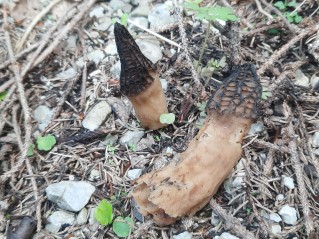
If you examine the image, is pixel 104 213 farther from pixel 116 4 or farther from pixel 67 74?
pixel 116 4

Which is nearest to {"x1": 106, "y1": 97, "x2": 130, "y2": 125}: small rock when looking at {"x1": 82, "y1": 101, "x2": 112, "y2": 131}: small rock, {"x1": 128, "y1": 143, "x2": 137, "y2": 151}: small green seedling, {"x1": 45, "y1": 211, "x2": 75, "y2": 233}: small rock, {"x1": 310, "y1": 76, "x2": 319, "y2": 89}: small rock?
{"x1": 82, "y1": 101, "x2": 112, "y2": 131}: small rock

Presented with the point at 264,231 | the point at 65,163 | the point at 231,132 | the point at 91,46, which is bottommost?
the point at 264,231

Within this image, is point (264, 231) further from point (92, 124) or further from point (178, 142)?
point (92, 124)

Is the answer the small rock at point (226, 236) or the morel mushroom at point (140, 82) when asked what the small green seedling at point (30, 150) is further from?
the small rock at point (226, 236)

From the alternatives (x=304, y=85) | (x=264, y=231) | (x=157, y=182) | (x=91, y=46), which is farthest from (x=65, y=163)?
(x=304, y=85)

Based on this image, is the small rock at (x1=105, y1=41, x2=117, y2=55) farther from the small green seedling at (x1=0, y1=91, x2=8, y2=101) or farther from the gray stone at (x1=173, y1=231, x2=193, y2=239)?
the gray stone at (x1=173, y1=231, x2=193, y2=239)

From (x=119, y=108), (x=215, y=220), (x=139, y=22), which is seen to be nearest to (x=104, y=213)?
(x=215, y=220)
